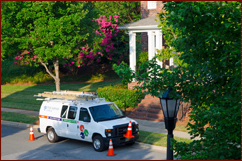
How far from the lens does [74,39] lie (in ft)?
58.8

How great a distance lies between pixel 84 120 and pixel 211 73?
25.0ft

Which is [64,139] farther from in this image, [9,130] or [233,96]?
[233,96]

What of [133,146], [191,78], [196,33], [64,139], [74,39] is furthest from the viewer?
[74,39]

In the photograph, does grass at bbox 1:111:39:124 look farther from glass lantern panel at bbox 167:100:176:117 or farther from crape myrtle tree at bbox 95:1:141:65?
crape myrtle tree at bbox 95:1:141:65

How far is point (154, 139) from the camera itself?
43.3ft

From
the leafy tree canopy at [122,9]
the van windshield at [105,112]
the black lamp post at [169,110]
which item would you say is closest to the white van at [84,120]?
the van windshield at [105,112]

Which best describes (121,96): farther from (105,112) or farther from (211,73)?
(211,73)

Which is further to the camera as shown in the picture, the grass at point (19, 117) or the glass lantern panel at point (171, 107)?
the grass at point (19, 117)

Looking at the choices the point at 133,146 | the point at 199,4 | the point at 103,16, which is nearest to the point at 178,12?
the point at 199,4

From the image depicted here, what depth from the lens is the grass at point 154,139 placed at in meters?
12.6

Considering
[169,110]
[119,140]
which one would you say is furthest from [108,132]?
[169,110]

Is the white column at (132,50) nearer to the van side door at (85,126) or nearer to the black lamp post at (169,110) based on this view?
the van side door at (85,126)

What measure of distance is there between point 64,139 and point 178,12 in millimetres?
10379

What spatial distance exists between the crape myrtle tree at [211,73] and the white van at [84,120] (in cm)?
610
